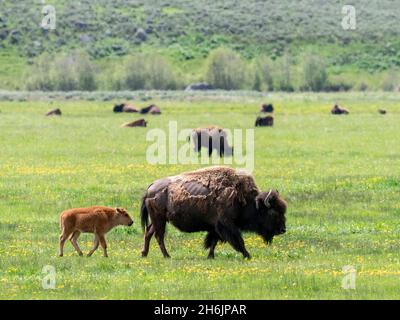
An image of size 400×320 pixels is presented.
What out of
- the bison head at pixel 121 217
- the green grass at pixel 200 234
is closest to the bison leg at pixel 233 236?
the green grass at pixel 200 234

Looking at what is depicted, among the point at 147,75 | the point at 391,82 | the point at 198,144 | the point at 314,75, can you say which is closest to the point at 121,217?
the point at 198,144

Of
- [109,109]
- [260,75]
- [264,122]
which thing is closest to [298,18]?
[260,75]

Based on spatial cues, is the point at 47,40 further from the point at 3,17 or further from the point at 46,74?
the point at 46,74

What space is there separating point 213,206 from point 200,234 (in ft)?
9.14

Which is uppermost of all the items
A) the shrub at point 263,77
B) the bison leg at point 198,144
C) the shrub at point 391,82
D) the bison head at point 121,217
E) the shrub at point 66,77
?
the bison head at point 121,217

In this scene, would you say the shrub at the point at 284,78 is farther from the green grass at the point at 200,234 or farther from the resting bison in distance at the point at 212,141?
the resting bison in distance at the point at 212,141

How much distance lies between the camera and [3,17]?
157625 mm

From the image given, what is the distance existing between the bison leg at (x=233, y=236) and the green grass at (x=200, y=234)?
24cm

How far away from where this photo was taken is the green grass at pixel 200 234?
14.4 meters

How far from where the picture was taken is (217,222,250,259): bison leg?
17172 mm

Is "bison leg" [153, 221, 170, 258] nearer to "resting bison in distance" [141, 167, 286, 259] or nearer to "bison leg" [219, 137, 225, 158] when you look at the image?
"resting bison in distance" [141, 167, 286, 259]

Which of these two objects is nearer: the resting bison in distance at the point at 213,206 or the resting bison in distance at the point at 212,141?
the resting bison in distance at the point at 213,206

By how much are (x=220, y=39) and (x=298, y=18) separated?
46.6 feet

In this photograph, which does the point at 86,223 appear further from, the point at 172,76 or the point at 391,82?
the point at 391,82
